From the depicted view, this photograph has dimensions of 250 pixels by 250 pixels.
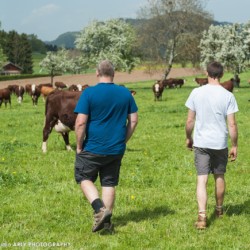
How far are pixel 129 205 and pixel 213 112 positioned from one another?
235 cm

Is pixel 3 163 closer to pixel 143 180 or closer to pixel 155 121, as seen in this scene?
pixel 143 180

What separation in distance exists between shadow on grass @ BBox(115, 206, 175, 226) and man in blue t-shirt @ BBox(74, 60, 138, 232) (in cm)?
63

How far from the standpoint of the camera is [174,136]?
16812mm

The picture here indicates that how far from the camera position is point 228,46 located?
58.4 metres

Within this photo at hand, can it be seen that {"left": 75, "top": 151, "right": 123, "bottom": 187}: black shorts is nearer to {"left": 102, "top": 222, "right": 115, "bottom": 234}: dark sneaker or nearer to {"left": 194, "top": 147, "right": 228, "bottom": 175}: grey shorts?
{"left": 102, "top": 222, "right": 115, "bottom": 234}: dark sneaker

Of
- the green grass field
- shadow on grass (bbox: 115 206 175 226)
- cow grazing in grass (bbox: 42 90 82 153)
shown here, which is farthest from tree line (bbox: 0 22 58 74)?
shadow on grass (bbox: 115 206 175 226)

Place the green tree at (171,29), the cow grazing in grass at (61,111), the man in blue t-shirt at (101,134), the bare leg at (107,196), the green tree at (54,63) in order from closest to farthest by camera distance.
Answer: the man in blue t-shirt at (101,134)
the bare leg at (107,196)
the cow grazing in grass at (61,111)
the green tree at (171,29)
the green tree at (54,63)

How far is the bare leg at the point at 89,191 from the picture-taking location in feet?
20.7

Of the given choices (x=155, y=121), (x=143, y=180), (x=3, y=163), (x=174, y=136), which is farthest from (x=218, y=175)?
(x=155, y=121)

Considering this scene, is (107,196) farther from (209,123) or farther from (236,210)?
(236,210)

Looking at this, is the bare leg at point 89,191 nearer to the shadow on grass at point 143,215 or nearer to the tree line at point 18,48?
the shadow on grass at point 143,215

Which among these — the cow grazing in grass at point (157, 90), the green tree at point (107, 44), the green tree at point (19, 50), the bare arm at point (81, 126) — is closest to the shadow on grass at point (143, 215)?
the bare arm at point (81, 126)

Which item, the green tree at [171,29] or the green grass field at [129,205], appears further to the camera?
the green tree at [171,29]

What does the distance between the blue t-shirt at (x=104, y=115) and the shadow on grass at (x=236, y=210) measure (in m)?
1.97
